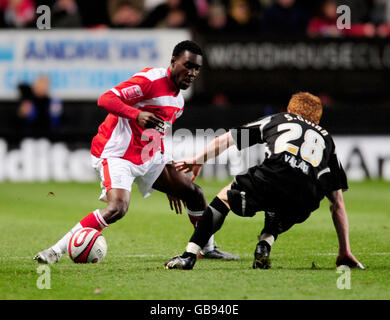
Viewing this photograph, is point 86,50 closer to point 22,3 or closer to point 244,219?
point 22,3

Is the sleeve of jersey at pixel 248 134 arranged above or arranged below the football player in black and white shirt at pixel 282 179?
above

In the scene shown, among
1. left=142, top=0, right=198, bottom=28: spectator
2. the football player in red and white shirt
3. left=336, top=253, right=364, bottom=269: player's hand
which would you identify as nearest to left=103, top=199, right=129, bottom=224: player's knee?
the football player in red and white shirt

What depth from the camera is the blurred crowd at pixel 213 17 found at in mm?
17094

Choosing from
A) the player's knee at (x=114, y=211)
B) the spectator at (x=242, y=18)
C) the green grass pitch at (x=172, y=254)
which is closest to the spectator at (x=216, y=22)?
the spectator at (x=242, y=18)

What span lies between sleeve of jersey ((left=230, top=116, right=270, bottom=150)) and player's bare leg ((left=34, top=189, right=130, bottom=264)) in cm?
113

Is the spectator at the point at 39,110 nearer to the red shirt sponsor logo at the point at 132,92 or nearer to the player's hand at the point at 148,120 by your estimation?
the red shirt sponsor logo at the point at 132,92

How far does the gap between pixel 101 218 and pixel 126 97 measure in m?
1.07

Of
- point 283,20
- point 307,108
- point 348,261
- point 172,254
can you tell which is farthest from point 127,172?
point 283,20

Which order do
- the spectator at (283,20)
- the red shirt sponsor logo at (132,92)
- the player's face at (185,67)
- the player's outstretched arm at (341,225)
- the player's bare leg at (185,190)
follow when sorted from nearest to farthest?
the player's outstretched arm at (341,225), the red shirt sponsor logo at (132,92), the player's face at (185,67), the player's bare leg at (185,190), the spectator at (283,20)

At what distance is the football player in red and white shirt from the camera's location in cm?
702

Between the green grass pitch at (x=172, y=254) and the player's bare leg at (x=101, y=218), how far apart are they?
0.11 m

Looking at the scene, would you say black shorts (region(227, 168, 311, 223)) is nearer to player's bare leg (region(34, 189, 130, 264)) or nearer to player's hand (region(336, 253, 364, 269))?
player's hand (region(336, 253, 364, 269))
